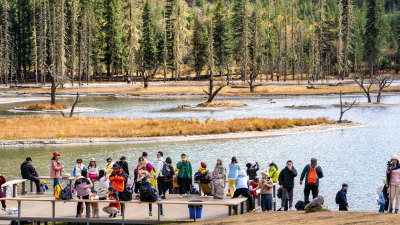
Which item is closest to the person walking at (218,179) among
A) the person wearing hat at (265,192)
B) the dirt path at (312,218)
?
the person wearing hat at (265,192)

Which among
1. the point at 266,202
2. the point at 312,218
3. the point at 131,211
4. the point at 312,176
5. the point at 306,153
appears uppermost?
the point at 312,176

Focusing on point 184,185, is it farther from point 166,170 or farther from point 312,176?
point 312,176

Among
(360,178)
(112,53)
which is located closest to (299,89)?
(112,53)

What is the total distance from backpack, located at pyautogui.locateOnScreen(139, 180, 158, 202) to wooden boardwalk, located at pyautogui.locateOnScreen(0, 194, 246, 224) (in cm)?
25

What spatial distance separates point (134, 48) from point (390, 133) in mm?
74028

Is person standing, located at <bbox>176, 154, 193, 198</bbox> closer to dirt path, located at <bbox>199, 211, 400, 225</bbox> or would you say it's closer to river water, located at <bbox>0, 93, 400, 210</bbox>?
dirt path, located at <bbox>199, 211, 400, 225</bbox>

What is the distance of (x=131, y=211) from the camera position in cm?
1831

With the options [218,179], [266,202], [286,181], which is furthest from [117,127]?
[266,202]

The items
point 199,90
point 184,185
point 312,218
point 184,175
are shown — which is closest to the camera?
point 312,218

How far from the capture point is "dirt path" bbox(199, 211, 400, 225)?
1404cm

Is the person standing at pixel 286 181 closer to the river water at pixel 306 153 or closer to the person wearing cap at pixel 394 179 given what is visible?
the person wearing cap at pixel 394 179

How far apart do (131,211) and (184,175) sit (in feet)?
8.99

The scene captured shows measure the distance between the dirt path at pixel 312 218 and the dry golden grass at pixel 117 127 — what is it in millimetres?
29269

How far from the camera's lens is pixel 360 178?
95.2 feet
